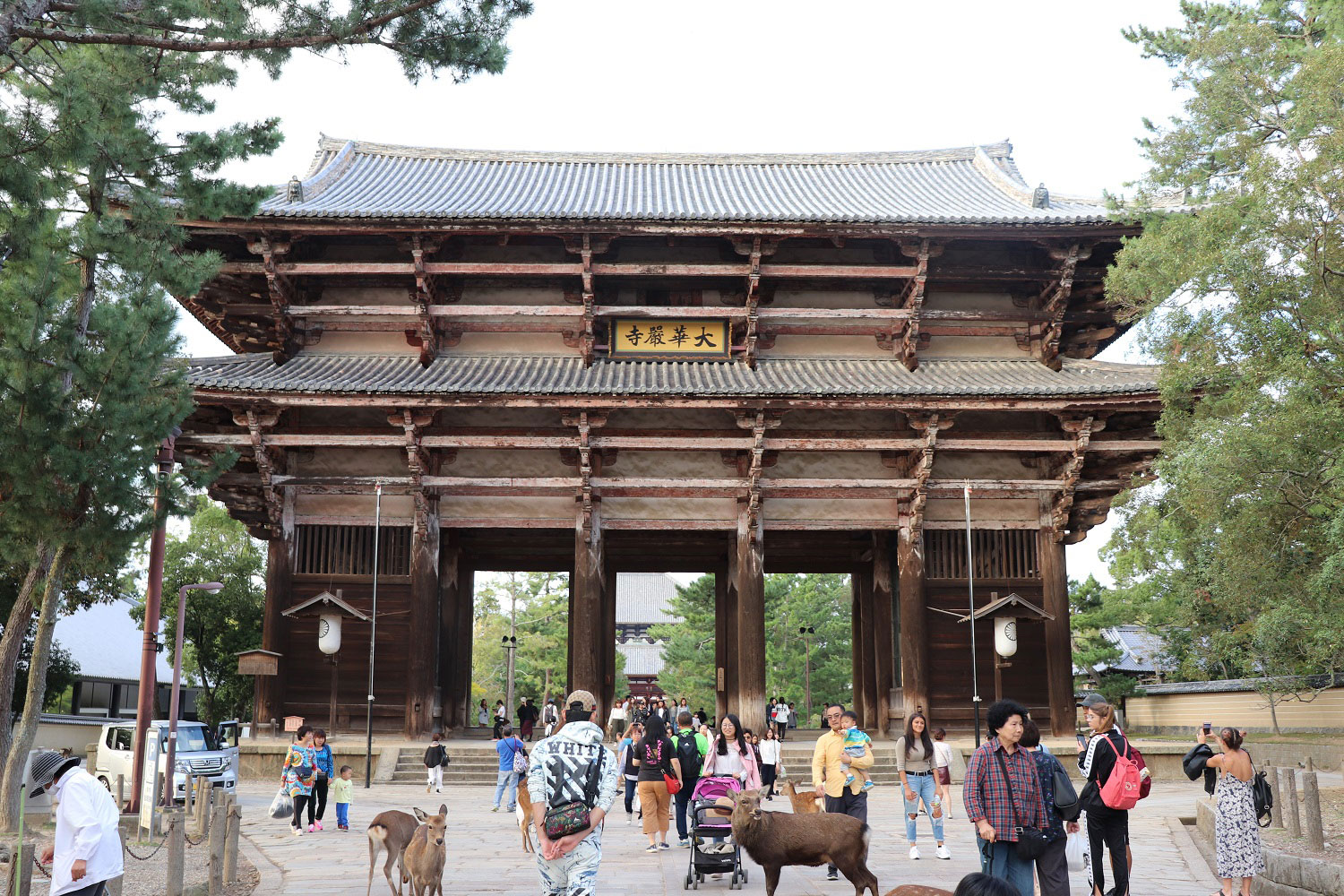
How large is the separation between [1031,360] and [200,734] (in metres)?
17.3

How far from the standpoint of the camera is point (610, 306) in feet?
70.0

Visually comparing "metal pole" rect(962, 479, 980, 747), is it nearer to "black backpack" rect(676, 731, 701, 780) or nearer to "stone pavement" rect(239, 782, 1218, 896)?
"stone pavement" rect(239, 782, 1218, 896)

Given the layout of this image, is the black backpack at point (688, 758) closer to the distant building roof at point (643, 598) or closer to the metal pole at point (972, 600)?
the metal pole at point (972, 600)

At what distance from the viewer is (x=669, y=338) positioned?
21.7 m

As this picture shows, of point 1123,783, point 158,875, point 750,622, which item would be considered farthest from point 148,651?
point 1123,783

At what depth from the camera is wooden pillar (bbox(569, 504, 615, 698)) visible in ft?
65.5

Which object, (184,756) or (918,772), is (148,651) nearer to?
(184,756)

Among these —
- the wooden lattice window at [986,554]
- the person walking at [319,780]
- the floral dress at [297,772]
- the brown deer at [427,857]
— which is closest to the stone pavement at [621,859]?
the person walking at [319,780]

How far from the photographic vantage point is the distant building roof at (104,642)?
A: 4153 centimetres

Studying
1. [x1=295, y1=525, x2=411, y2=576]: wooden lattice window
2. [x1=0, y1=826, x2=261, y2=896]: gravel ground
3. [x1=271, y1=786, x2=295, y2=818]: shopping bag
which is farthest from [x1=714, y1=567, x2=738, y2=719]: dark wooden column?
[x1=0, y1=826, x2=261, y2=896]: gravel ground

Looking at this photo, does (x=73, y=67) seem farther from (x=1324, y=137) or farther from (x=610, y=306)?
(x=1324, y=137)

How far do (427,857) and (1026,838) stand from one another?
173 inches

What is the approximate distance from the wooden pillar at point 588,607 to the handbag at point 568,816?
13.6 m

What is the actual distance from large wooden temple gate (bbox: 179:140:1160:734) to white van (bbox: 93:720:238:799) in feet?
4.18
